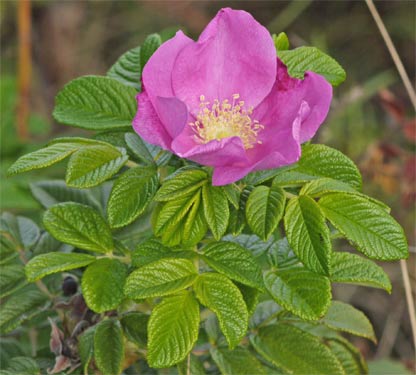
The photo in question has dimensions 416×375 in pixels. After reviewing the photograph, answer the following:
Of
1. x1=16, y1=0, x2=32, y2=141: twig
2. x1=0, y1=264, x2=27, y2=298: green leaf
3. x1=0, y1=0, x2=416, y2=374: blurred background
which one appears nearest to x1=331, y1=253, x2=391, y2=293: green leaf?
x1=0, y1=264, x2=27, y2=298: green leaf

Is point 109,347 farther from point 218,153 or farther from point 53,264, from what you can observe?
point 218,153

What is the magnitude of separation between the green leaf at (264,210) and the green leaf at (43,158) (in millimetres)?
239

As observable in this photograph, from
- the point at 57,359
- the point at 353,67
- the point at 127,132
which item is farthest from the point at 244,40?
the point at 353,67

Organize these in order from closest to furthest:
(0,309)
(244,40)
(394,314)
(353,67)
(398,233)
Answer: (398,233) → (244,40) → (0,309) → (394,314) → (353,67)

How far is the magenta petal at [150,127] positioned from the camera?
38.7 inches

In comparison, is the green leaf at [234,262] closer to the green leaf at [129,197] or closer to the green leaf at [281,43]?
the green leaf at [129,197]

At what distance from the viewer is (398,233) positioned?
949 mm

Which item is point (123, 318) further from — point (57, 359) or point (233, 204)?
point (233, 204)

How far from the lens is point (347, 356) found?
122cm

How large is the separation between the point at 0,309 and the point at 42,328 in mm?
240

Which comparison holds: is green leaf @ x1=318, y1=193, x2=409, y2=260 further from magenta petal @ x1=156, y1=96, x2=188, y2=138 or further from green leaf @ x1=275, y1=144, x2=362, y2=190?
magenta petal @ x1=156, y1=96, x2=188, y2=138

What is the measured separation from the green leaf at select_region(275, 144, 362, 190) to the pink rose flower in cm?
3

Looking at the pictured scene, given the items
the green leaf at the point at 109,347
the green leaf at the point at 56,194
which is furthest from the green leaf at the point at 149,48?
the green leaf at the point at 109,347

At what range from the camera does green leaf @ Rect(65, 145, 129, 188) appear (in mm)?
983
